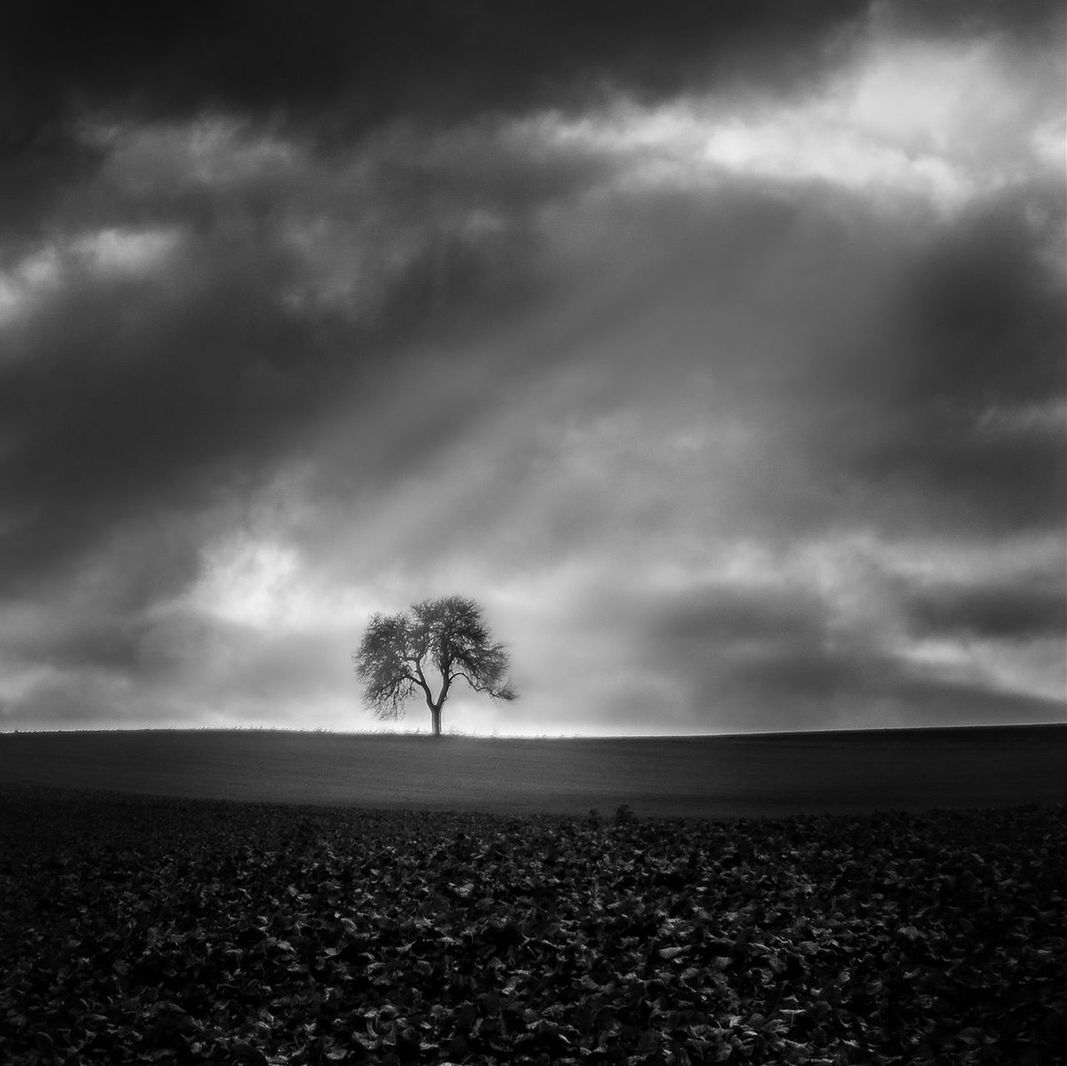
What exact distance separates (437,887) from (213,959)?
334 centimetres

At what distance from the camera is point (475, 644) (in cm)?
6775

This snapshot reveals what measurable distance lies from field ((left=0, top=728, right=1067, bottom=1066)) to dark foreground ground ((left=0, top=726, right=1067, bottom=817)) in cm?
858

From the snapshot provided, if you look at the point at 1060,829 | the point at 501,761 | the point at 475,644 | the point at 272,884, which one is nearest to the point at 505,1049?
the point at 272,884

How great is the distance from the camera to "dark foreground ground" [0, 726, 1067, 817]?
99.6ft

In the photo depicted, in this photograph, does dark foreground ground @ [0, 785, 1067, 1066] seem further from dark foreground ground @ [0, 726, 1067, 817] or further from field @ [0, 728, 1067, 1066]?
dark foreground ground @ [0, 726, 1067, 817]

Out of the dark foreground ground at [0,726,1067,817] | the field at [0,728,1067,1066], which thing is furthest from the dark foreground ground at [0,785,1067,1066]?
the dark foreground ground at [0,726,1067,817]

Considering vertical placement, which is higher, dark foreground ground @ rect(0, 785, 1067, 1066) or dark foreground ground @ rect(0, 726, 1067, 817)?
dark foreground ground @ rect(0, 785, 1067, 1066)

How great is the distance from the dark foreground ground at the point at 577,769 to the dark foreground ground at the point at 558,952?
38.6 ft

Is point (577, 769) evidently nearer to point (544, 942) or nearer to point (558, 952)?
point (544, 942)

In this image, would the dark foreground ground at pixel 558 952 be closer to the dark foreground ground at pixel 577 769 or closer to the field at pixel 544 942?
the field at pixel 544 942

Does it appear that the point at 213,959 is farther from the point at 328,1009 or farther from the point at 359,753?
the point at 359,753

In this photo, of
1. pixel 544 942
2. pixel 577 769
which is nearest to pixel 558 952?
pixel 544 942

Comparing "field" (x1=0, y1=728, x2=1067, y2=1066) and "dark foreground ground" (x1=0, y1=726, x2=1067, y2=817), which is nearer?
"field" (x1=0, y1=728, x2=1067, y2=1066)

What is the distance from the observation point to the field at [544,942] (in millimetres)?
9227
